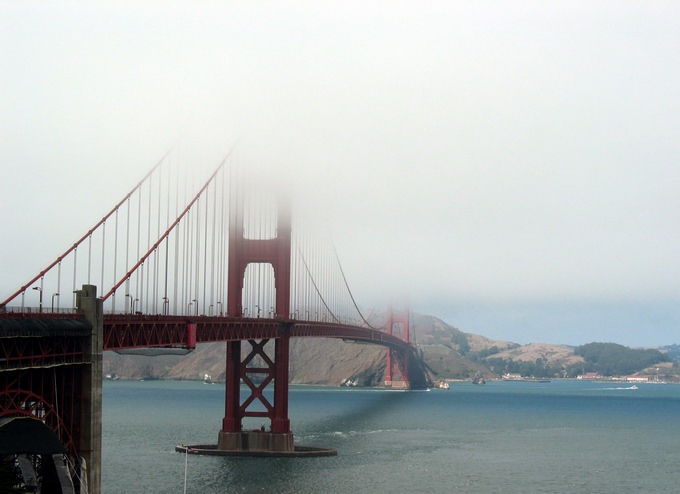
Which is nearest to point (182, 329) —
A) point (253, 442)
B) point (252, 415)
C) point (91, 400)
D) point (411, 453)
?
point (91, 400)

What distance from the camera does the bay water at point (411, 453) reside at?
6278 centimetres

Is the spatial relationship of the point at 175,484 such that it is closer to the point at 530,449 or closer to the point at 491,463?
the point at 491,463

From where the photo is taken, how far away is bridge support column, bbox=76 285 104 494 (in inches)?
1564

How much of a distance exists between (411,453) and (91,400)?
44.4 m

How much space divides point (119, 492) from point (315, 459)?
17.5m

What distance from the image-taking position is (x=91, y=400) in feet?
131

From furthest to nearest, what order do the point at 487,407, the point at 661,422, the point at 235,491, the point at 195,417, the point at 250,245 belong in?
the point at 487,407 < the point at 661,422 < the point at 195,417 < the point at 250,245 < the point at 235,491

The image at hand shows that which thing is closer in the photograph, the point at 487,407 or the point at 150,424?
the point at 150,424

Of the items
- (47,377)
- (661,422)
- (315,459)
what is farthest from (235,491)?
(661,422)

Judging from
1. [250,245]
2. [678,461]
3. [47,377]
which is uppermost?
[250,245]

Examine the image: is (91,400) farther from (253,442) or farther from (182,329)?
(253,442)

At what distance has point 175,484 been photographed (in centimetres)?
6003

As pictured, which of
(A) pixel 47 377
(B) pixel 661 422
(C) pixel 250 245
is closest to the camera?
(A) pixel 47 377

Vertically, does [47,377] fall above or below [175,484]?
above
